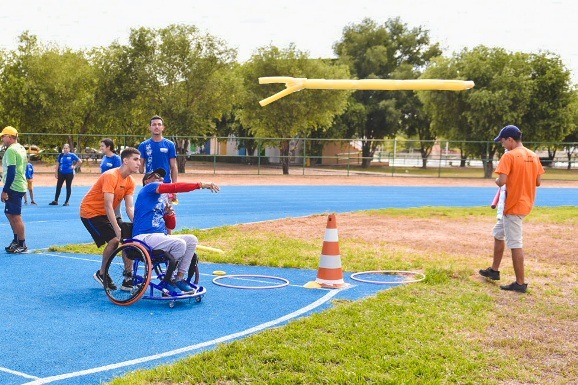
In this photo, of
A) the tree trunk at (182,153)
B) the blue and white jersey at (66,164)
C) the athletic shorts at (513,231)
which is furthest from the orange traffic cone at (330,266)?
the tree trunk at (182,153)

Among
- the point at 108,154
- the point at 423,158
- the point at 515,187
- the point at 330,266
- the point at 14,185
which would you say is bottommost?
the point at 330,266

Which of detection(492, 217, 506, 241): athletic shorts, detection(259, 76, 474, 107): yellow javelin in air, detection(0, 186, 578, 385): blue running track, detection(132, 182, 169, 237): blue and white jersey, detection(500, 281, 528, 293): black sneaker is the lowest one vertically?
detection(0, 186, 578, 385): blue running track

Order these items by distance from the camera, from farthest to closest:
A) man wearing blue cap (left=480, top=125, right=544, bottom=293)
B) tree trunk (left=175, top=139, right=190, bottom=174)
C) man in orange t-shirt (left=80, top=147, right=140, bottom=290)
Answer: tree trunk (left=175, top=139, right=190, bottom=174) → man wearing blue cap (left=480, top=125, right=544, bottom=293) → man in orange t-shirt (left=80, top=147, right=140, bottom=290)

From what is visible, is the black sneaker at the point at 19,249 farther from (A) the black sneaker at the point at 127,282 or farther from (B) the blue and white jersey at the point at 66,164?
(B) the blue and white jersey at the point at 66,164

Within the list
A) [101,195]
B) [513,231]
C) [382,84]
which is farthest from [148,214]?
[513,231]

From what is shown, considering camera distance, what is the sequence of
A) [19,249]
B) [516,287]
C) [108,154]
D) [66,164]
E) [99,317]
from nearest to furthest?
[99,317] < [516,287] < [19,249] < [108,154] < [66,164]

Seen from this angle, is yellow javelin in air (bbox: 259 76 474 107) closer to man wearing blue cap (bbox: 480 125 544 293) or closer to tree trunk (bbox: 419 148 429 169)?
man wearing blue cap (bbox: 480 125 544 293)

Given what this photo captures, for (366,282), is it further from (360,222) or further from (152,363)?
(360,222)

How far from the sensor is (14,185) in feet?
35.0

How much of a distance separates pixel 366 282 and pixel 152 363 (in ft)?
12.9

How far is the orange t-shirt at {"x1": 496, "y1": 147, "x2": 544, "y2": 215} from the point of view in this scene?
8.33 metres

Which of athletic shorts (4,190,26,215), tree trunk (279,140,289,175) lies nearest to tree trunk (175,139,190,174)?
tree trunk (279,140,289,175)

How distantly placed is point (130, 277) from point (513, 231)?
4.65 metres

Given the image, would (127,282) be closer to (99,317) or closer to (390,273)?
(99,317)
